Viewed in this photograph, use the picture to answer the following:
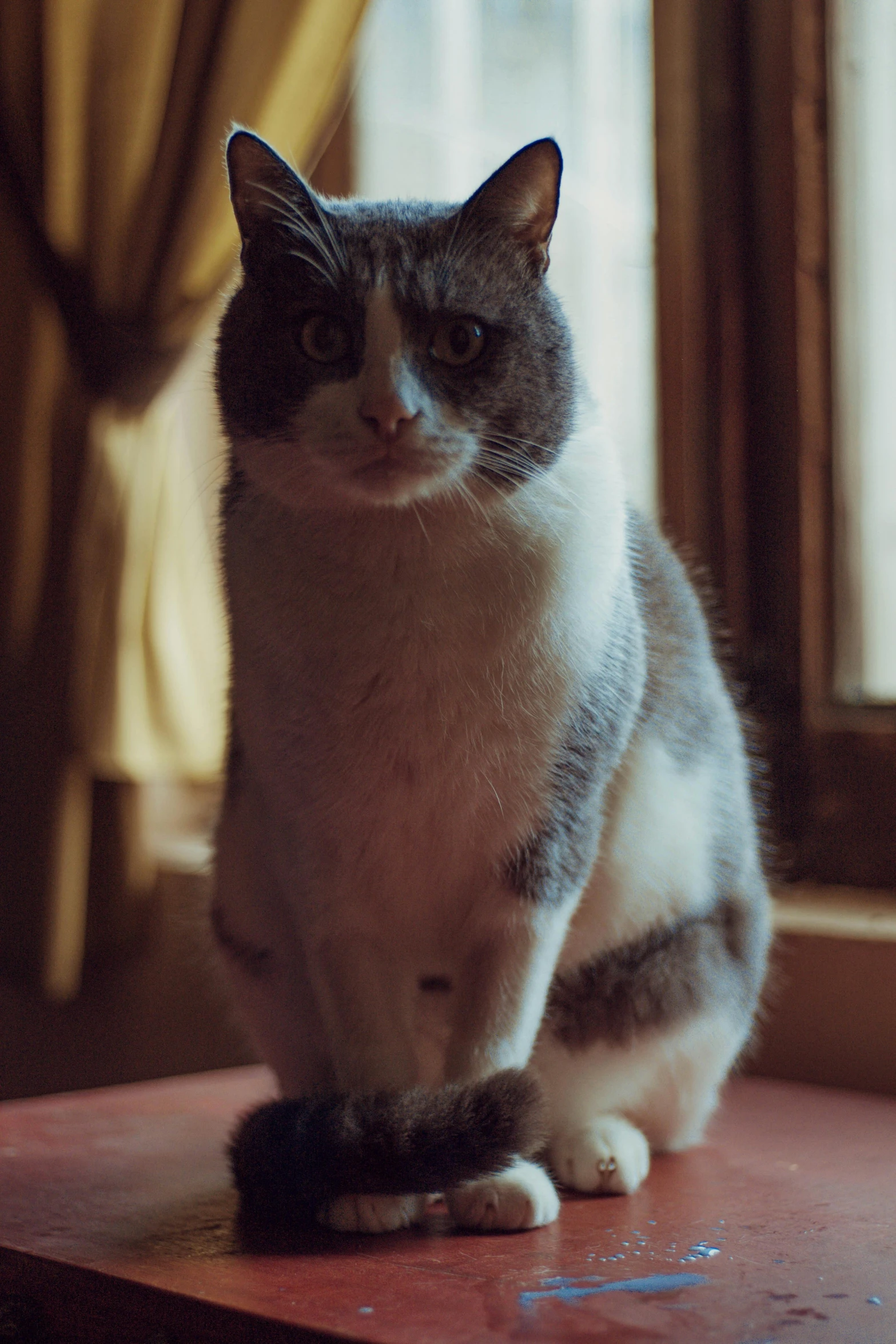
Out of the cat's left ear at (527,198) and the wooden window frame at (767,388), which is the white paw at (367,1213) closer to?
the cat's left ear at (527,198)

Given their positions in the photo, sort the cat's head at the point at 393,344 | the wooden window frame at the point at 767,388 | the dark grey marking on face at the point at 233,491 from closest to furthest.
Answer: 1. the cat's head at the point at 393,344
2. the dark grey marking on face at the point at 233,491
3. the wooden window frame at the point at 767,388

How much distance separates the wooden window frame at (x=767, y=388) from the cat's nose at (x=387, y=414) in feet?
2.50

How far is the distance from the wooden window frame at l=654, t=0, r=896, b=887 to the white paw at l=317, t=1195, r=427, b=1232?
76cm

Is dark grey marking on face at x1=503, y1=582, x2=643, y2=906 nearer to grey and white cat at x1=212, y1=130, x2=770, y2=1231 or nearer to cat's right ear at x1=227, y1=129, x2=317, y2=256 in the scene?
grey and white cat at x1=212, y1=130, x2=770, y2=1231

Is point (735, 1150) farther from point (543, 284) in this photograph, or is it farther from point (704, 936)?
point (543, 284)

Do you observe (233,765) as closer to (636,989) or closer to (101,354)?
(636,989)

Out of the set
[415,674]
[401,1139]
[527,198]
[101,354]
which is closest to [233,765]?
[415,674]

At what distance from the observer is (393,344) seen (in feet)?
2.89

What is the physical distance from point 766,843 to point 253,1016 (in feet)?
2.18

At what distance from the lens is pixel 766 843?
153cm

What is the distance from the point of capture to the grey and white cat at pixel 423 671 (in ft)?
2.91

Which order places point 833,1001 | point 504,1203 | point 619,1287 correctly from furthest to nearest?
point 833,1001 < point 504,1203 < point 619,1287

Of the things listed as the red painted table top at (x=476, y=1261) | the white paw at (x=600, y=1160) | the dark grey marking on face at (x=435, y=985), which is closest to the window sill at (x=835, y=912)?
the red painted table top at (x=476, y=1261)

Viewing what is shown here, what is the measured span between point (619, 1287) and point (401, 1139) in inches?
6.2
